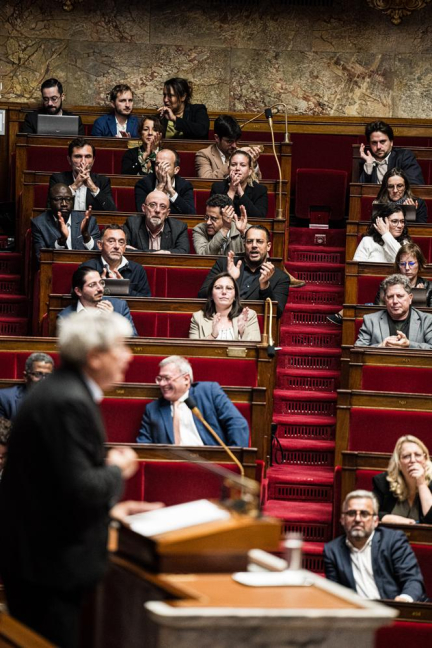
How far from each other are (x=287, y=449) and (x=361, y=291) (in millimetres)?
599

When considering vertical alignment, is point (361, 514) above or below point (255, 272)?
below

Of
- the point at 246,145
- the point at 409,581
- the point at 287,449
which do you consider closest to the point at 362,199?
the point at 246,145

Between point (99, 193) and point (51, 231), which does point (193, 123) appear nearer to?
point (99, 193)

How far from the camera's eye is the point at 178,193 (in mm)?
4117

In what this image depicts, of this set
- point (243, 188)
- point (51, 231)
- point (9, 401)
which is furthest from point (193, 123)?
point (9, 401)

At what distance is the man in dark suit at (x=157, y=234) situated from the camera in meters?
3.84

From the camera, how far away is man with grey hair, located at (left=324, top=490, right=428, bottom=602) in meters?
2.44

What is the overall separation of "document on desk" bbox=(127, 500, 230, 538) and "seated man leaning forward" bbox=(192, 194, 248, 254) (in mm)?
2440

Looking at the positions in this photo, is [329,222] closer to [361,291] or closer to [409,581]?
[361,291]

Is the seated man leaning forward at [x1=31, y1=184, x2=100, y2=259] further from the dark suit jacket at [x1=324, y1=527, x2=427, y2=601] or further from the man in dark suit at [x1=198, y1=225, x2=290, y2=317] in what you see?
the dark suit jacket at [x1=324, y1=527, x2=427, y2=601]

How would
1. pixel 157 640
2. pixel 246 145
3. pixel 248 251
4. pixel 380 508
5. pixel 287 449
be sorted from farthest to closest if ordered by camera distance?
pixel 246 145, pixel 248 251, pixel 287 449, pixel 380 508, pixel 157 640

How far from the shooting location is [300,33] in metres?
5.26

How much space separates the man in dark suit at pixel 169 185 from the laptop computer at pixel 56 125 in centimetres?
51

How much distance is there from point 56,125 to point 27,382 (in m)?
1.92
